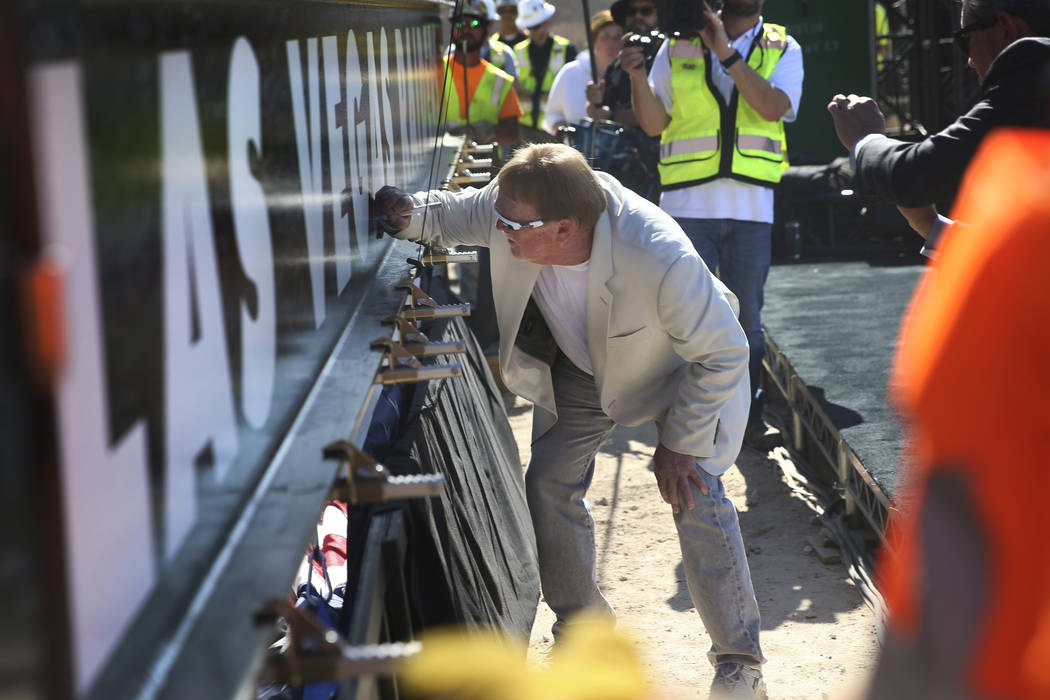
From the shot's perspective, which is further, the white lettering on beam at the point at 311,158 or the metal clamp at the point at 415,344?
the metal clamp at the point at 415,344

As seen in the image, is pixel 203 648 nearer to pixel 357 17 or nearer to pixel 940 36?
pixel 357 17

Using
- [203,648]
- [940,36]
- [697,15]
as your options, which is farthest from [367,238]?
[940,36]

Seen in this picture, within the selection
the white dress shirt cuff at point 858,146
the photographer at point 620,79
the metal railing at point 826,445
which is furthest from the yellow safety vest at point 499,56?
the white dress shirt cuff at point 858,146

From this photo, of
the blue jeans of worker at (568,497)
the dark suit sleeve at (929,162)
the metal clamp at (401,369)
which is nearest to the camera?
the metal clamp at (401,369)

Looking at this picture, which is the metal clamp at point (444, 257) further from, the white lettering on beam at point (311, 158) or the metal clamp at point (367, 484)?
the metal clamp at point (367, 484)

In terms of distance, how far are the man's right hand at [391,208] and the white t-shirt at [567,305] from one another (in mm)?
456

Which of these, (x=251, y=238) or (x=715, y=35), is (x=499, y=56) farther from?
(x=251, y=238)

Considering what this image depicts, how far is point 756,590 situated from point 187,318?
3.37 m

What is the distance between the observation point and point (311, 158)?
238cm

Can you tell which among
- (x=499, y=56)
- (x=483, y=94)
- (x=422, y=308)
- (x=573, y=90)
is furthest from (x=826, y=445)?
(x=499, y=56)

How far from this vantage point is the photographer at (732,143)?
537cm

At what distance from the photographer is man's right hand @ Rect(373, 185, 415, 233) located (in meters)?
3.43

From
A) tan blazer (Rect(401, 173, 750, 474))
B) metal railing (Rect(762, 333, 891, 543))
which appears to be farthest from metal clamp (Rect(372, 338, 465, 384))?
metal railing (Rect(762, 333, 891, 543))

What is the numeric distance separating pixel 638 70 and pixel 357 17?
8.72 ft
